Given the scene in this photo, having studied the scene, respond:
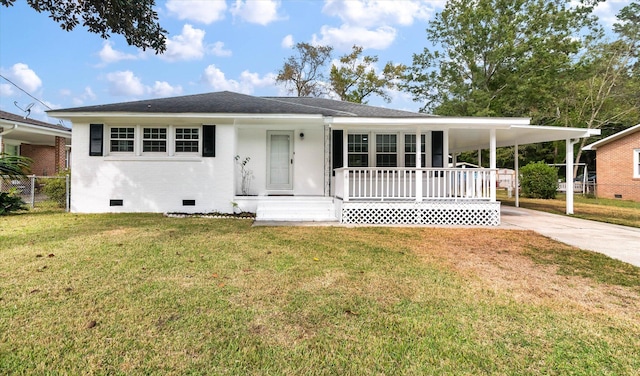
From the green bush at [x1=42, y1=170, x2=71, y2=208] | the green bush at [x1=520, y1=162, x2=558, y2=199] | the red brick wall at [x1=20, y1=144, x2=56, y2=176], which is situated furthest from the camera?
the green bush at [x1=520, y1=162, x2=558, y2=199]

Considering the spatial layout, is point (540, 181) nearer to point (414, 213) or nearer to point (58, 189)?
point (414, 213)

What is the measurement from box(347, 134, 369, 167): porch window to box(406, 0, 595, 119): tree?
17.4 meters

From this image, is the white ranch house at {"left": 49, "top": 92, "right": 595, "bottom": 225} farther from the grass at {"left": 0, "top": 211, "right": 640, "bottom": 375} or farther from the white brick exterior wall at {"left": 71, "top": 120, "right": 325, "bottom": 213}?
the grass at {"left": 0, "top": 211, "right": 640, "bottom": 375}

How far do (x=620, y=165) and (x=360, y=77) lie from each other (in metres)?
19.7

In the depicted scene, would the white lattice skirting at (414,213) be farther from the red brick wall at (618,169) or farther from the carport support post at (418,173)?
the red brick wall at (618,169)

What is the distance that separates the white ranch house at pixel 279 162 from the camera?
859 cm

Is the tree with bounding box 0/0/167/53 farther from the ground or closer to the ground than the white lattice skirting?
farther from the ground

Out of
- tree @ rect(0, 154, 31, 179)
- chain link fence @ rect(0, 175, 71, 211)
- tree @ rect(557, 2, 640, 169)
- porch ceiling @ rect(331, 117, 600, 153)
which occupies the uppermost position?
tree @ rect(557, 2, 640, 169)

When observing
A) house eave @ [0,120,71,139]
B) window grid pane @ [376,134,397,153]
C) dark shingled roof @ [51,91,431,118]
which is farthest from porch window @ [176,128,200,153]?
house eave @ [0,120,71,139]

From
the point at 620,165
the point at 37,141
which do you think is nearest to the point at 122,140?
the point at 37,141

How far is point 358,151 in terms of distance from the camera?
10211mm

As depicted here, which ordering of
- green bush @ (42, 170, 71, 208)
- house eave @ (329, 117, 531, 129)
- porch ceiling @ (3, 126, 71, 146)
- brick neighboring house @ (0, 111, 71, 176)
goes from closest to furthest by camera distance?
house eave @ (329, 117, 531, 129) → green bush @ (42, 170, 71, 208) → brick neighboring house @ (0, 111, 71, 176) → porch ceiling @ (3, 126, 71, 146)

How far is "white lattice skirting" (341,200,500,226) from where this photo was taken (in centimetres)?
852

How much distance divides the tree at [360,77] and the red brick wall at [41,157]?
21.8 meters
